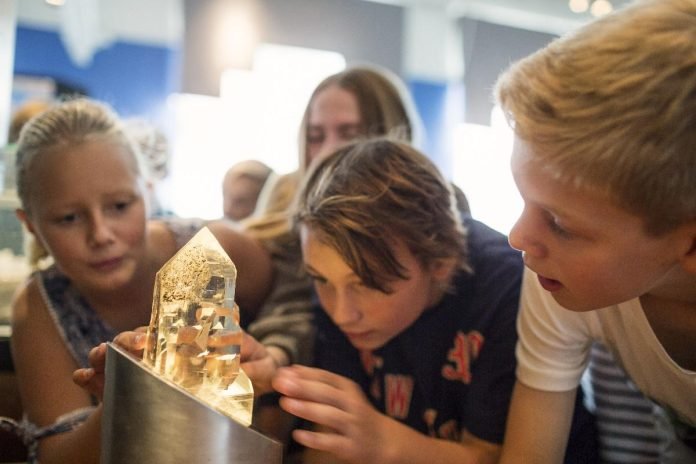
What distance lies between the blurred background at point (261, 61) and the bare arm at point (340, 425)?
4.43 ft

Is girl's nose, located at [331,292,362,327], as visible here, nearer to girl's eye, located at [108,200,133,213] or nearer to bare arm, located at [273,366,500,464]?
bare arm, located at [273,366,500,464]

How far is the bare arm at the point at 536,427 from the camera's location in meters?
0.63

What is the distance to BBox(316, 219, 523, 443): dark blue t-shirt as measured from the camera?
0.69 m

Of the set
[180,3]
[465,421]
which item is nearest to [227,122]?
[180,3]

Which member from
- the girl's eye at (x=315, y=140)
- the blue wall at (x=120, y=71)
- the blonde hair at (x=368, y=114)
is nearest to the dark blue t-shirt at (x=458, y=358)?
the blonde hair at (x=368, y=114)

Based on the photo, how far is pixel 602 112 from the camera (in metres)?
0.42

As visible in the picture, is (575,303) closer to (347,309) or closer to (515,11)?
(347,309)

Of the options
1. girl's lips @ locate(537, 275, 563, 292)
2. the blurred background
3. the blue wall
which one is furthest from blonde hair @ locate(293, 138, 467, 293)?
the blue wall

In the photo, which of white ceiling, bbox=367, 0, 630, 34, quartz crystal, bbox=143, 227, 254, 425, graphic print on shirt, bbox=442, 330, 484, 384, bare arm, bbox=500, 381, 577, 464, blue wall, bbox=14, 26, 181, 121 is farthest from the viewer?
white ceiling, bbox=367, 0, 630, 34

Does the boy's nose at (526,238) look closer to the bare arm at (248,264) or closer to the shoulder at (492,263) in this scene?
the shoulder at (492,263)

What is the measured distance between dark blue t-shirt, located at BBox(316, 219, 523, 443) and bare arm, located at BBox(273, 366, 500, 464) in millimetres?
131

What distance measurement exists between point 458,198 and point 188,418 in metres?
0.58

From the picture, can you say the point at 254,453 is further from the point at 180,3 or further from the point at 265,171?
the point at 180,3

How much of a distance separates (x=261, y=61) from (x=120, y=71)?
0.54m
